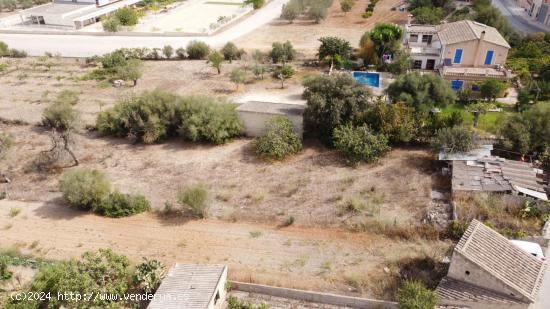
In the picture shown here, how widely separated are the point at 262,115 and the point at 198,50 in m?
17.8

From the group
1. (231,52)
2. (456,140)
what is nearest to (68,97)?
(231,52)

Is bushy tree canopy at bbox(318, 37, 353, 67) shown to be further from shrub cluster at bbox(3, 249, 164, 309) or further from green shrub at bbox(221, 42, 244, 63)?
shrub cluster at bbox(3, 249, 164, 309)

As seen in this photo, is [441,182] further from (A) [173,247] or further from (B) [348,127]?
(A) [173,247]

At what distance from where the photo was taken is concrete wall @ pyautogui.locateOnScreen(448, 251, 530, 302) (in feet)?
50.2

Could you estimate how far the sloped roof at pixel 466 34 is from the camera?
3417cm

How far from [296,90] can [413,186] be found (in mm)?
15030

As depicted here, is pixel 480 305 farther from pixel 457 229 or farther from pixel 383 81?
pixel 383 81

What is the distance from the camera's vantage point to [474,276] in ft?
51.6

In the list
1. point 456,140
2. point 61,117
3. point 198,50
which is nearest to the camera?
point 456,140

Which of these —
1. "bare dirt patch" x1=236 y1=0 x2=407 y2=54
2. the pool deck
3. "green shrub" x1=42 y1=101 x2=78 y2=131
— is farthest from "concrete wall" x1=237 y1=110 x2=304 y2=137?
"bare dirt patch" x1=236 y1=0 x2=407 y2=54

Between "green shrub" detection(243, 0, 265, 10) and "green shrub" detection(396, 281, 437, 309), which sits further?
"green shrub" detection(243, 0, 265, 10)

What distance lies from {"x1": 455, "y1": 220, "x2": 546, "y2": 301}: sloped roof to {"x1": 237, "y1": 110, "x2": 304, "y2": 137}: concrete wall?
12.9 metres

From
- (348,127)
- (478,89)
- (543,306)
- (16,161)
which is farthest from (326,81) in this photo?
(16,161)

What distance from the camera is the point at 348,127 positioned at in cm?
2623
